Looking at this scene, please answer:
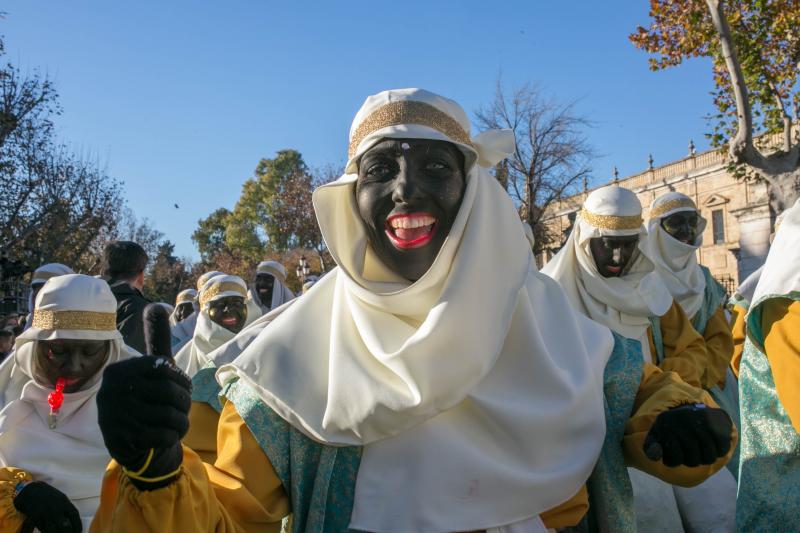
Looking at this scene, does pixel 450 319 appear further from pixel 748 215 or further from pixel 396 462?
pixel 748 215

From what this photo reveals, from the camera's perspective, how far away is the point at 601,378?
2154 millimetres

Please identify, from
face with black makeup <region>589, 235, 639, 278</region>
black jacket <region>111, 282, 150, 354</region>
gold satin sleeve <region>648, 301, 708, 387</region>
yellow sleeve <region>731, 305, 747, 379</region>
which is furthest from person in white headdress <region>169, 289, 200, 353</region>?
yellow sleeve <region>731, 305, 747, 379</region>

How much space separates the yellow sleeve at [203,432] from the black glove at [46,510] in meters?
1.08

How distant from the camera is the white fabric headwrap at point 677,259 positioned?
20.4 ft

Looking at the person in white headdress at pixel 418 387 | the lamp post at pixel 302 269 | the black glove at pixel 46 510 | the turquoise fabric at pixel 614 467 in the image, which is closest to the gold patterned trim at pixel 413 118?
the person in white headdress at pixel 418 387

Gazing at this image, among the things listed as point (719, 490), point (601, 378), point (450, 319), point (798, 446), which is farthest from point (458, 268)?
point (719, 490)

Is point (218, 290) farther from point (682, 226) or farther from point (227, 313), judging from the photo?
point (682, 226)

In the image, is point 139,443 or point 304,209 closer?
point 139,443

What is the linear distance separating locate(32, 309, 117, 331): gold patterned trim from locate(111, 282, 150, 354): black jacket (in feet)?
2.72

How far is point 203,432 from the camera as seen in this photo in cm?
241

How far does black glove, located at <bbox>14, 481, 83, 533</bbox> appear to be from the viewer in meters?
3.03

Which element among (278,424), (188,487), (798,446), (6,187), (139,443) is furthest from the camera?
(6,187)

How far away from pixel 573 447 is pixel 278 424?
0.85 metres

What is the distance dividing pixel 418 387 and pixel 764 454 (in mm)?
1582
